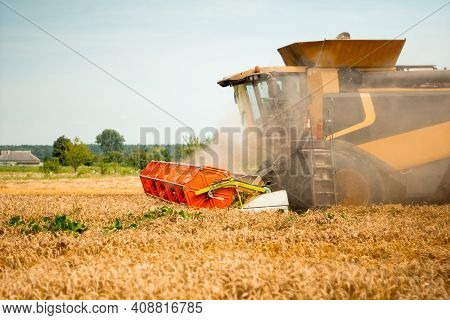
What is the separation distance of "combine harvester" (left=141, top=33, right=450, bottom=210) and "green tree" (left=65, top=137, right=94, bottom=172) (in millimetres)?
41467

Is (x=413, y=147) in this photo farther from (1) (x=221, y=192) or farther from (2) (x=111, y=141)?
(2) (x=111, y=141)

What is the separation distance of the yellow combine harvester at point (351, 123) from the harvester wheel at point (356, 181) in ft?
0.06

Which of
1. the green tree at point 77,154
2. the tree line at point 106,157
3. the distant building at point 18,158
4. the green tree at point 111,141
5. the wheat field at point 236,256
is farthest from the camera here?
the green tree at point 111,141

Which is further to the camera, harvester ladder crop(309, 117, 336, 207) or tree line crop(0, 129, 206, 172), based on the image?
tree line crop(0, 129, 206, 172)

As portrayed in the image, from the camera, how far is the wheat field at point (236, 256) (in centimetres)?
368

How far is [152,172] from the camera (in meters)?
11.2

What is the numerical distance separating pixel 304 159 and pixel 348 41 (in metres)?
2.50

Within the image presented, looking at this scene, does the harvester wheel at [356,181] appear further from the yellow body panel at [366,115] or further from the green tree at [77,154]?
the green tree at [77,154]

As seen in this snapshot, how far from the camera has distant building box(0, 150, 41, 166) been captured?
318 feet

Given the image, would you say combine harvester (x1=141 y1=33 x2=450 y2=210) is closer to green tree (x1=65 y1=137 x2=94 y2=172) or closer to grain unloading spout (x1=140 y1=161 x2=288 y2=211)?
grain unloading spout (x1=140 y1=161 x2=288 y2=211)

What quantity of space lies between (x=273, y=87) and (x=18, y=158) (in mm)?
100037

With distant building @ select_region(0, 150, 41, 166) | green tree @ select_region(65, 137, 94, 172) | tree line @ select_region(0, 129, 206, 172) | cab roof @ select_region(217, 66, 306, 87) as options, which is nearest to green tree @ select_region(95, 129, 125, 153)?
distant building @ select_region(0, 150, 41, 166)

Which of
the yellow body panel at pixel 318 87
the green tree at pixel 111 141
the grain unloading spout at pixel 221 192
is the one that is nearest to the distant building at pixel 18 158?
the green tree at pixel 111 141
